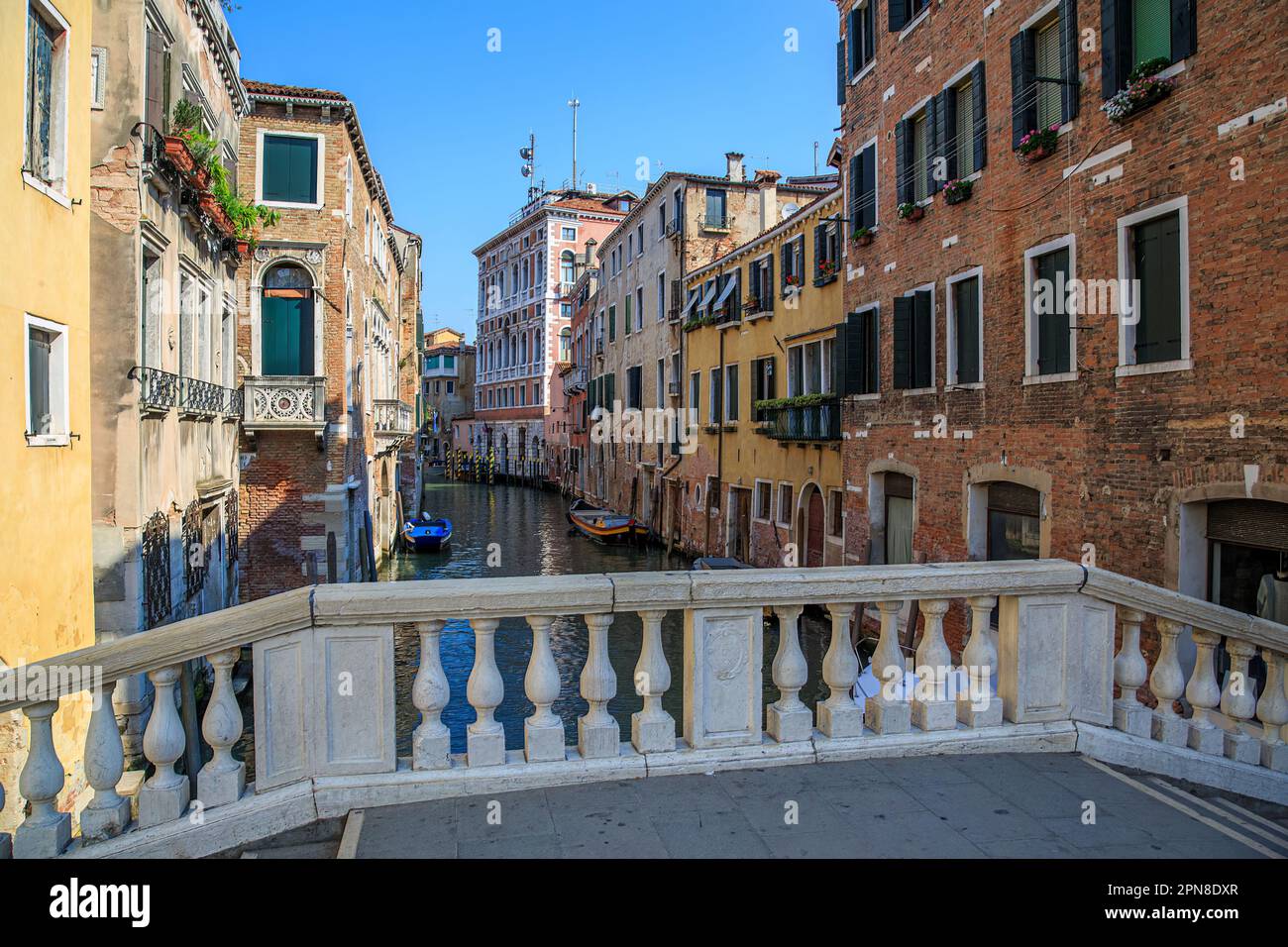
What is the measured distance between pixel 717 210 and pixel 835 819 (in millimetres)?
27927

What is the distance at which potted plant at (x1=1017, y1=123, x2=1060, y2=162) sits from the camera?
1047cm

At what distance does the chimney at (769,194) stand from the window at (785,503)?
10051 millimetres

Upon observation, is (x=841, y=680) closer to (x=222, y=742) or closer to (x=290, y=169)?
(x=222, y=742)

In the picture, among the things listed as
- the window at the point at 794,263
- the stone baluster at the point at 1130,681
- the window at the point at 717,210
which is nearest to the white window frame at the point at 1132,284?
the stone baluster at the point at 1130,681

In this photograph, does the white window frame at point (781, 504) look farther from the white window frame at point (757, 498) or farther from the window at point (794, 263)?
the window at point (794, 263)

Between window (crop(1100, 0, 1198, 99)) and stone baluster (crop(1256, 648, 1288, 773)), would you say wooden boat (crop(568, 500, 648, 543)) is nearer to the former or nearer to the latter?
window (crop(1100, 0, 1198, 99))

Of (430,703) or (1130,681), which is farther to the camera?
(1130,681)

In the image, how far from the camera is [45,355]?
7.64 m

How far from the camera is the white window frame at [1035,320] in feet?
33.4

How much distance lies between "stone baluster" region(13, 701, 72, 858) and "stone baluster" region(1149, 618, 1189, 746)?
171 inches

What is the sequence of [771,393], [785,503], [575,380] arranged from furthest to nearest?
[575,380], [771,393], [785,503]

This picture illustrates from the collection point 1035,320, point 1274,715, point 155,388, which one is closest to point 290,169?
point 155,388

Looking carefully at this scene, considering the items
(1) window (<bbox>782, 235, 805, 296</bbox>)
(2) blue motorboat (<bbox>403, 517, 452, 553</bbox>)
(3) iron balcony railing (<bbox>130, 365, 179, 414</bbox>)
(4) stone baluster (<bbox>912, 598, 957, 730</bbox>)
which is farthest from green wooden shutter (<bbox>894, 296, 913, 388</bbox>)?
(2) blue motorboat (<bbox>403, 517, 452, 553</bbox>)
